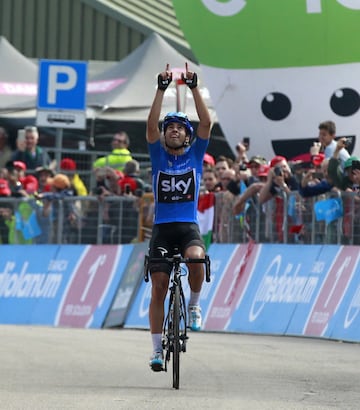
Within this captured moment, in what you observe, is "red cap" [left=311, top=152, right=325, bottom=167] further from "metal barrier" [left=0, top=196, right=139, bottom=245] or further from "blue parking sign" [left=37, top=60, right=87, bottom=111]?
"blue parking sign" [left=37, top=60, right=87, bottom=111]

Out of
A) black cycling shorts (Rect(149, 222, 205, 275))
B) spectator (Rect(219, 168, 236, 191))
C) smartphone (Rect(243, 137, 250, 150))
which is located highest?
smartphone (Rect(243, 137, 250, 150))

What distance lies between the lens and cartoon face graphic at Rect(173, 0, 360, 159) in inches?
906

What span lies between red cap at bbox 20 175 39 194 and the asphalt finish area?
18.4 feet

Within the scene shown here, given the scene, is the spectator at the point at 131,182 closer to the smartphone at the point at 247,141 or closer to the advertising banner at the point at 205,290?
the smartphone at the point at 247,141

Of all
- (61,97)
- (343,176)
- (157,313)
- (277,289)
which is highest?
(61,97)

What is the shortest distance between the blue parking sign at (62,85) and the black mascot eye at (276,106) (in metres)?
2.63

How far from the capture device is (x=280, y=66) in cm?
2362

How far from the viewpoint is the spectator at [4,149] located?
92.8 feet

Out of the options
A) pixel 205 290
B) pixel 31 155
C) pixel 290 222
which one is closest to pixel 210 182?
pixel 205 290

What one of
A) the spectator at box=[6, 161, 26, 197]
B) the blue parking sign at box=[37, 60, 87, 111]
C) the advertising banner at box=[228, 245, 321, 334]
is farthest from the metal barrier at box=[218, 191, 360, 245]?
the spectator at box=[6, 161, 26, 197]

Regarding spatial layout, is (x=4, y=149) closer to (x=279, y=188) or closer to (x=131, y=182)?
(x=131, y=182)

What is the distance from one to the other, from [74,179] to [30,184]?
659 mm

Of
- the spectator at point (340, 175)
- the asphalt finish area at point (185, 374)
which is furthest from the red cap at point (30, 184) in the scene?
the spectator at point (340, 175)

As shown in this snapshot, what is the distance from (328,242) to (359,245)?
0.69 m
